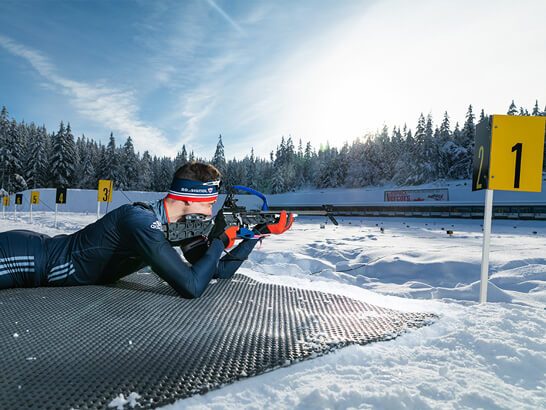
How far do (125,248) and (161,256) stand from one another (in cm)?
50

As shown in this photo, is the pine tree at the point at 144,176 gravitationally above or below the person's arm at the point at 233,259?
above

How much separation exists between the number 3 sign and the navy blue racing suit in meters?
2.96

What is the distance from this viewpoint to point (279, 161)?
219 feet

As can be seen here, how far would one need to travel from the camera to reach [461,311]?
8.02 feet

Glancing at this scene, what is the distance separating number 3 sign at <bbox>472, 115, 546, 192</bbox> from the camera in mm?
3236

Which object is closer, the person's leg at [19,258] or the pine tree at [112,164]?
the person's leg at [19,258]

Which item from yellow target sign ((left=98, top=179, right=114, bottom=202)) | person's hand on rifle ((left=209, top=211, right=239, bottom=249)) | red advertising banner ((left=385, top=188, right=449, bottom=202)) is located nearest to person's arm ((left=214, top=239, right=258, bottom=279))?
person's hand on rifle ((left=209, top=211, right=239, bottom=249))

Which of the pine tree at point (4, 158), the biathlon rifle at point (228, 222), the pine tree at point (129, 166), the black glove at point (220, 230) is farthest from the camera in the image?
the pine tree at point (129, 166)

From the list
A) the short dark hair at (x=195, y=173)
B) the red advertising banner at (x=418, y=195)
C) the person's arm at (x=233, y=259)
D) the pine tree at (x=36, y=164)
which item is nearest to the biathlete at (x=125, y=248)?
the short dark hair at (x=195, y=173)

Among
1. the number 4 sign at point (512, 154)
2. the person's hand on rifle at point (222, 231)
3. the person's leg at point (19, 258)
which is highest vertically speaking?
the number 4 sign at point (512, 154)

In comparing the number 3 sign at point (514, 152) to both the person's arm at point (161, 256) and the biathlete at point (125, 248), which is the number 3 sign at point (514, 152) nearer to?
the biathlete at point (125, 248)

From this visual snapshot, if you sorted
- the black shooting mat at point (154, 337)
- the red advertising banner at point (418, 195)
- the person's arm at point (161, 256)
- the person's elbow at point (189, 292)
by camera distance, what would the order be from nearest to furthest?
the black shooting mat at point (154, 337)
the person's arm at point (161, 256)
the person's elbow at point (189, 292)
the red advertising banner at point (418, 195)

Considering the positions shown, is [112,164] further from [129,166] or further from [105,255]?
[105,255]

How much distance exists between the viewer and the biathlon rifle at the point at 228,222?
269 cm
